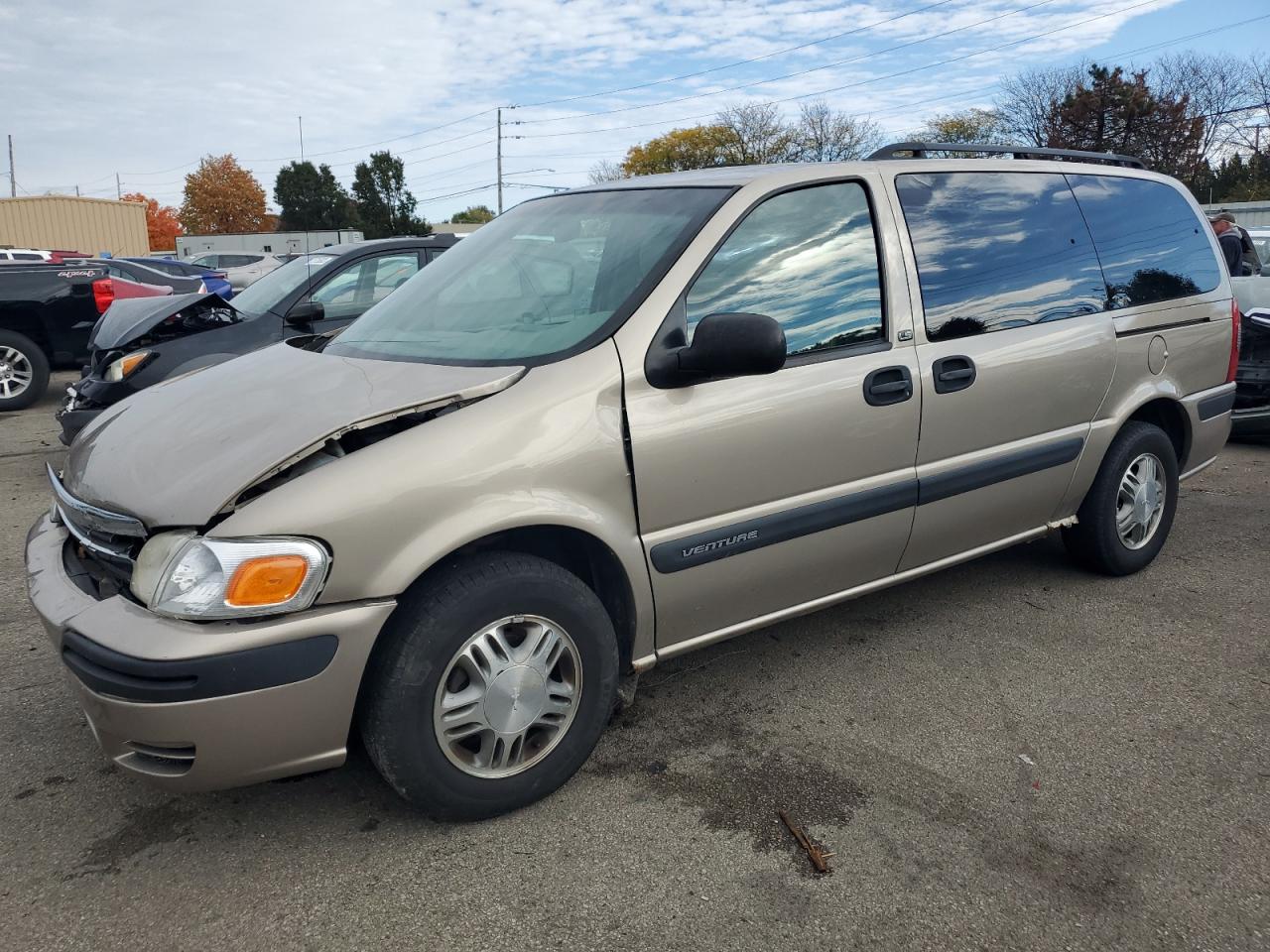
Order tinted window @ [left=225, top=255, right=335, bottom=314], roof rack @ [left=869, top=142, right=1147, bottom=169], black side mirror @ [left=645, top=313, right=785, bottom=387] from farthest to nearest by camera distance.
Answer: tinted window @ [left=225, top=255, right=335, bottom=314], roof rack @ [left=869, top=142, right=1147, bottom=169], black side mirror @ [left=645, top=313, right=785, bottom=387]

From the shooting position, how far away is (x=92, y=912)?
222 cm

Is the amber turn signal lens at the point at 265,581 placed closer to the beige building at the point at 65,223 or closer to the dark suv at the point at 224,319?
the dark suv at the point at 224,319

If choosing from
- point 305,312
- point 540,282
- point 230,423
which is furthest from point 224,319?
point 230,423

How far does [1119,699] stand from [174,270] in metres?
18.9

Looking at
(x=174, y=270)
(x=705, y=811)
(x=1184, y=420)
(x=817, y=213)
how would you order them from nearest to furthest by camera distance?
1. (x=705, y=811)
2. (x=817, y=213)
3. (x=1184, y=420)
4. (x=174, y=270)

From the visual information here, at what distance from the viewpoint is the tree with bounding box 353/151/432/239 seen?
216ft

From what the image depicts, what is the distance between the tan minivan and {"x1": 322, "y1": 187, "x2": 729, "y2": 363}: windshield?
15mm

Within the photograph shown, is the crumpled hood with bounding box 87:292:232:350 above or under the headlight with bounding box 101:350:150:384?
above

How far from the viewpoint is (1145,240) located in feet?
13.5

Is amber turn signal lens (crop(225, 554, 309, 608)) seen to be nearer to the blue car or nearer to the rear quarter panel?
the rear quarter panel

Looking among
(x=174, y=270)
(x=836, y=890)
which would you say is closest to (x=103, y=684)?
(x=836, y=890)

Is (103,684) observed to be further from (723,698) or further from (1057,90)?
(1057,90)

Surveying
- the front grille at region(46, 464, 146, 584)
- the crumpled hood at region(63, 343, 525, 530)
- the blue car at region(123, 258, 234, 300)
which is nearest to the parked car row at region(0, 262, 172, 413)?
the crumpled hood at region(63, 343, 525, 530)

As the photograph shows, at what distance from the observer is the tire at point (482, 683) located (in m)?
2.33
